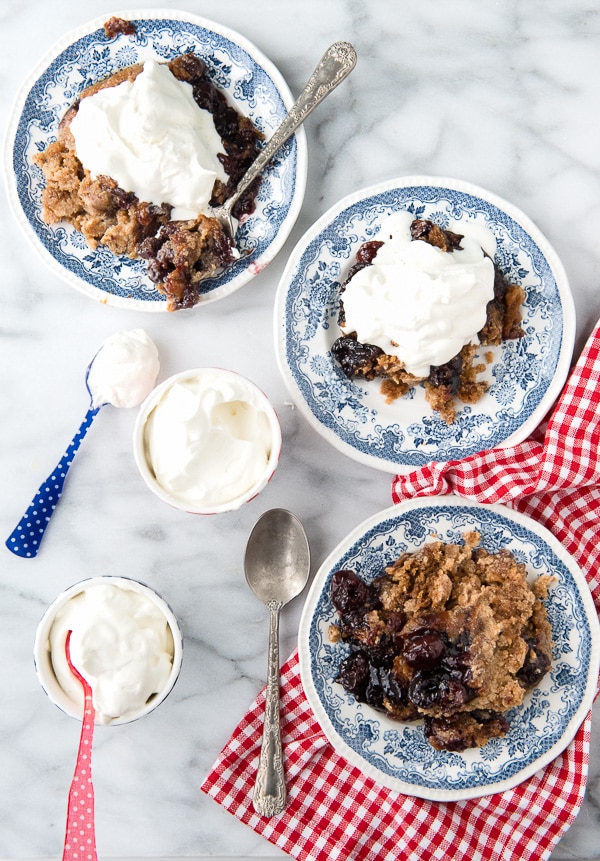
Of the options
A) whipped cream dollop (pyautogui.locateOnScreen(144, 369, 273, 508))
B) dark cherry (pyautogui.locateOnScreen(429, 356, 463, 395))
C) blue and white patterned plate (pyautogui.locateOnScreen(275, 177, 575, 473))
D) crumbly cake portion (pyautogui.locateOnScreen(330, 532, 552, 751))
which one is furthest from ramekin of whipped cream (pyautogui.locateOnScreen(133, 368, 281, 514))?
dark cherry (pyautogui.locateOnScreen(429, 356, 463, 395))

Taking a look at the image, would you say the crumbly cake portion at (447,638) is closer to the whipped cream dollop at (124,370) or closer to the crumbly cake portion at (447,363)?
the crumbly cake portion at (447,363)

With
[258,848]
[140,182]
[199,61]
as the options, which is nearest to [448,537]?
[258,848]

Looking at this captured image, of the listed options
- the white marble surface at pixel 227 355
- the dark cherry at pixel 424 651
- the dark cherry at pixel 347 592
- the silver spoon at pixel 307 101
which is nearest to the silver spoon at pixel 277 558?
the white marble surface at pixel 227 355

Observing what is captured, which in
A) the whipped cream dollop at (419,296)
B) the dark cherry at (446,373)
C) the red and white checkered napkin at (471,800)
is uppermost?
the whipped cream dollop at (419,296)

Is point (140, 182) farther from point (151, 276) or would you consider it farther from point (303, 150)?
point (303, 150)

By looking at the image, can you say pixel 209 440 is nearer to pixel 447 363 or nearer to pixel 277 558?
pixel 277 558

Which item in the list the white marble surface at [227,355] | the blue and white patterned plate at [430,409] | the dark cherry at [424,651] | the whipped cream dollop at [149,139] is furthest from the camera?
the white marble surface at [227,355]
